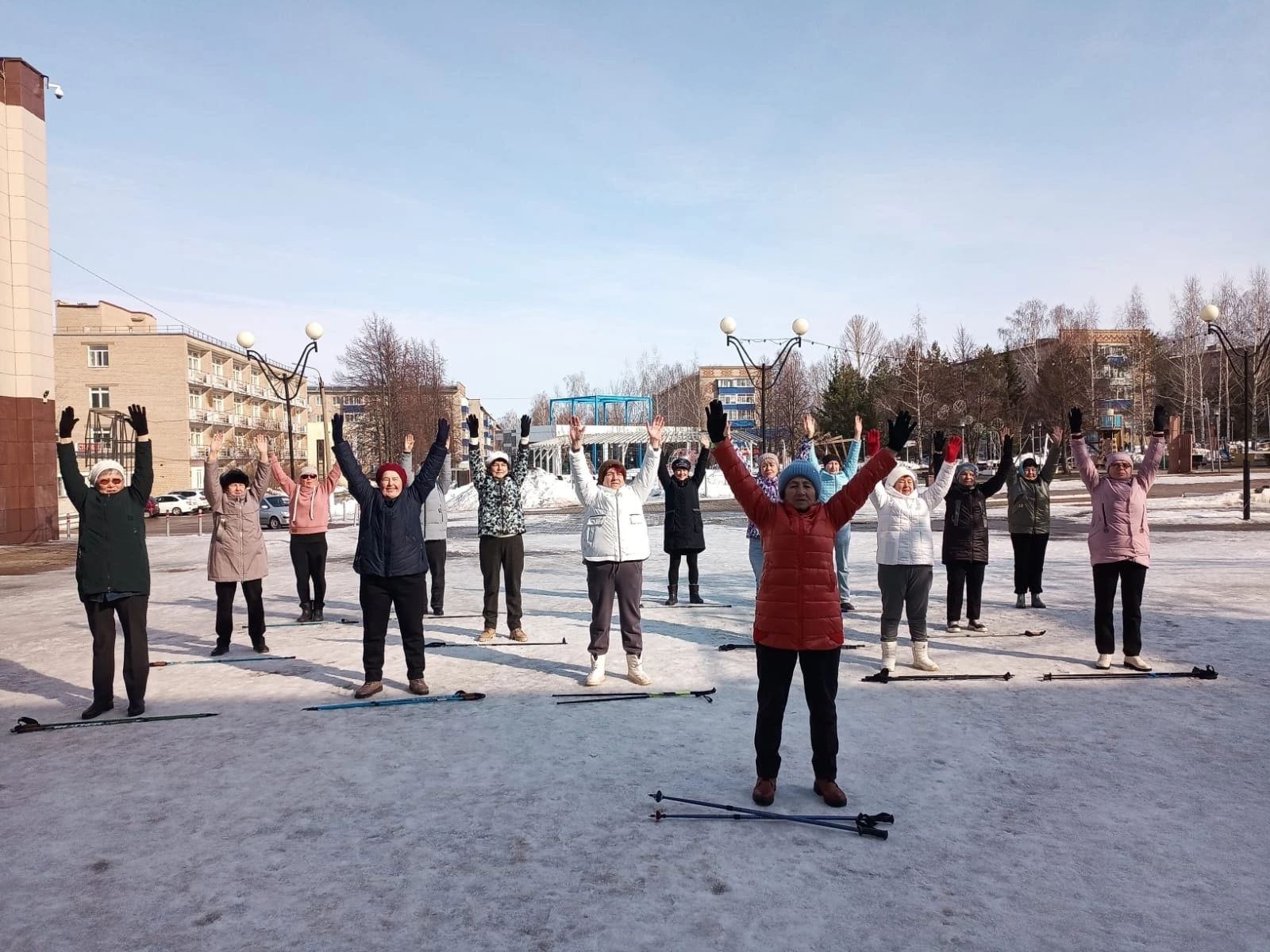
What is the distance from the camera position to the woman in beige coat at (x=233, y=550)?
797cm

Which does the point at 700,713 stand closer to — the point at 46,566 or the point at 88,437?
the point at 46,566

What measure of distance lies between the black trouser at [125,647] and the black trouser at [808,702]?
4.61 m

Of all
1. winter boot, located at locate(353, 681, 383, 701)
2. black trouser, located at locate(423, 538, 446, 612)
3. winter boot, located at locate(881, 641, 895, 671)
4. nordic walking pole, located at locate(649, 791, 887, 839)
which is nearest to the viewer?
nordic walking pole, located at locate(649, 791, 887, 839)

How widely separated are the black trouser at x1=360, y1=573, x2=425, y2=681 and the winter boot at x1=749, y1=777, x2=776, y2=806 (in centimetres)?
320

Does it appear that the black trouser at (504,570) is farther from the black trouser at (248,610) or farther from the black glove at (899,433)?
the black glove at (899,433)

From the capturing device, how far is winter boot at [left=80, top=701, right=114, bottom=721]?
5.97 meters

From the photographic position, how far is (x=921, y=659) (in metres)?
7.02

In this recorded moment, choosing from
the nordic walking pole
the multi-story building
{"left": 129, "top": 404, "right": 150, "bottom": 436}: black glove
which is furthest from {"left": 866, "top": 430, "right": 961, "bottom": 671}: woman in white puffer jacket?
the multi-story building

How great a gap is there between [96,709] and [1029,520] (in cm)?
954

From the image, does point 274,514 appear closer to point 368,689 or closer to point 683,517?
point 683,517

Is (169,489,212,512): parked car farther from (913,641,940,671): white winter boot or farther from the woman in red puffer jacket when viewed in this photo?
the woman in red puffer jacket

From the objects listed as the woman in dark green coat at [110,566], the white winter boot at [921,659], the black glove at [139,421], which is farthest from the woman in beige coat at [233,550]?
the white winter boot at [921,659]

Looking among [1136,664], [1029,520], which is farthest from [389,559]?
[1029,520]

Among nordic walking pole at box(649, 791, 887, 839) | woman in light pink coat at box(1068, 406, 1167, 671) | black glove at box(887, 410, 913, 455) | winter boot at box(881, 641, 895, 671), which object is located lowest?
nordic walking pole at box(649, 791, 887, 839)
